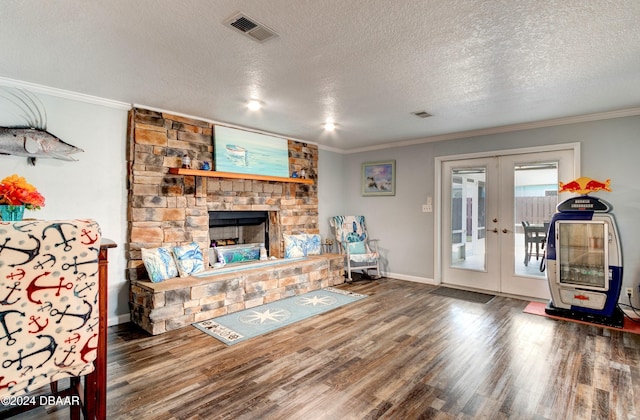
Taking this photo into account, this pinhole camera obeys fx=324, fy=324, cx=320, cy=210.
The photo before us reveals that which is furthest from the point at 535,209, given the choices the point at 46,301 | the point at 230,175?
the point at 46,301

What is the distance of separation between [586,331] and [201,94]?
4.59 metres

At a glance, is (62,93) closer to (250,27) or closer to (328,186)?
(250,27)

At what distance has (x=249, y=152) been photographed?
4.61 meters

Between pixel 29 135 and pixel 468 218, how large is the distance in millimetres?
5428

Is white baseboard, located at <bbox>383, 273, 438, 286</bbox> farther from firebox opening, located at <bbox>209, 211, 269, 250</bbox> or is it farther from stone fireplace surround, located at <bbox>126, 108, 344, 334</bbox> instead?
firebox opening, located at <bbox>209, 211, 269, 250</bbox>

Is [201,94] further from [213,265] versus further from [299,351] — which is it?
[299,351]

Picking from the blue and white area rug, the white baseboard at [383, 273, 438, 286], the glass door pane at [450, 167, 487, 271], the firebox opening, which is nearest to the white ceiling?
the glass door pane at [450, 167, 487, 271]

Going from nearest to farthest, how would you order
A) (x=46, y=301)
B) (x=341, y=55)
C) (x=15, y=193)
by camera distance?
(x=46, y=301)
(x=15, y=193)
(x=341, y=55)

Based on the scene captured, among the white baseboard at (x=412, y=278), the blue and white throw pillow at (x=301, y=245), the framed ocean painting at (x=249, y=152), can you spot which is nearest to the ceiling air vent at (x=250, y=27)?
the framed ocean painting at (x=249, y=152)

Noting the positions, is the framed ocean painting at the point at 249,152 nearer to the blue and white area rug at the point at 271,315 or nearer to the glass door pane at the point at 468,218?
the blue and white area rug at the point at 271,315

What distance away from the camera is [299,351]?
2830mm

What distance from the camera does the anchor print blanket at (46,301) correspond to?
123 centimetres

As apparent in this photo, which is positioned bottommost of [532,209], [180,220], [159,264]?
[159,264]

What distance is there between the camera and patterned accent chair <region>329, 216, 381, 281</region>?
553cm
